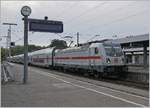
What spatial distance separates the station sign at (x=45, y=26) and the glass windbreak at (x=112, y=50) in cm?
465

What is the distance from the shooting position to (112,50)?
25797 mm

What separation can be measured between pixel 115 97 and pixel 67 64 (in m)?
22.0

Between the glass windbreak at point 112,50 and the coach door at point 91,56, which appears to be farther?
the coach door at point 91,56

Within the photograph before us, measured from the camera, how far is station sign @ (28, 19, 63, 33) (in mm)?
21453

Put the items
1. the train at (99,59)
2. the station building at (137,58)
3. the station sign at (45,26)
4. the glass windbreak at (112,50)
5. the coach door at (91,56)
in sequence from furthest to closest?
the coach door at (91,56)
the glass windbreak at (112,50)
the train at (99,59)
the station building at (137,58)
the station sign at (45,26)

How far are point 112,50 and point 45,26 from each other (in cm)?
649

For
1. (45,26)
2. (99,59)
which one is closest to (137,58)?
(99,59)

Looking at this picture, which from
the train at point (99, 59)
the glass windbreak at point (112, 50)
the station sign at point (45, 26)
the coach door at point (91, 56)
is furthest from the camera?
the coach door at point (91, 56)

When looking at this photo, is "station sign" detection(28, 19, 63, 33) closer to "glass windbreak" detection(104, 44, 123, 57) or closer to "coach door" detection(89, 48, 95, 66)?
"glass windbreak" detection(104, 44, 123, 57)

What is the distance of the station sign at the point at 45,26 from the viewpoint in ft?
70.4

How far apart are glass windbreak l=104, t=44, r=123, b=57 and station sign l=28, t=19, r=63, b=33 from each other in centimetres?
465

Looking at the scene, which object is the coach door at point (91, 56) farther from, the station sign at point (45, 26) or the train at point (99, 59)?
the station sign at point (45, 26)

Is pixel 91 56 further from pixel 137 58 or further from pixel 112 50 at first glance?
pixel 137 58

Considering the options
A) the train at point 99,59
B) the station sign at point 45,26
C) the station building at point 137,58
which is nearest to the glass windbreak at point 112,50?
the train at point 99,59
